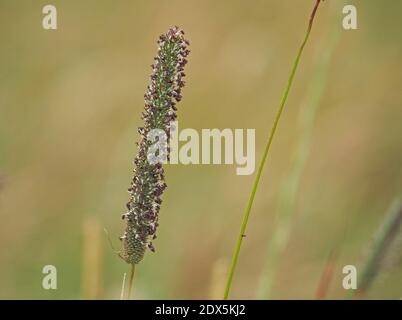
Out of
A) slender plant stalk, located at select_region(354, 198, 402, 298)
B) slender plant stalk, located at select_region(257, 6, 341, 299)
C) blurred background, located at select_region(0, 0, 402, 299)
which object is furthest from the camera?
blurred background, located at select_region(0, 0, 402, 299)

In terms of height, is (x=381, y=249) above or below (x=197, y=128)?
above

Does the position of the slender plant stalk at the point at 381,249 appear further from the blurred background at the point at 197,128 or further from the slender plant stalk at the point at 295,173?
the blurred background at the point at 197,128

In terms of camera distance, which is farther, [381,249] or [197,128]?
[197,128]

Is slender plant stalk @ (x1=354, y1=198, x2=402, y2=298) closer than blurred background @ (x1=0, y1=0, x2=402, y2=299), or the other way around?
slender plant stalk @ (x1=354, y1=198, x2=402, y2=298)

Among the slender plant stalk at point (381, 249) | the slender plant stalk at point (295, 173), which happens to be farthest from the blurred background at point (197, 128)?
the slender plant stalk at point (381, 249)

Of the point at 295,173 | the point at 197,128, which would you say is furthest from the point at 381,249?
the point at 197,128

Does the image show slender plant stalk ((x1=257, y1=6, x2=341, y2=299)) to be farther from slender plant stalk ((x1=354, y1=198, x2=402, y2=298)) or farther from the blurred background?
the blurred background

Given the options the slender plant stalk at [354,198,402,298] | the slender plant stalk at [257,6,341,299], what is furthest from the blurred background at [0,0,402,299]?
the slender plant stalk at [354,198,402,298]

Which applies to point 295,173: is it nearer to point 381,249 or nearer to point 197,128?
point 381,249

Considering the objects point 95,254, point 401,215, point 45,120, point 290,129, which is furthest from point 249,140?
point 401,215
